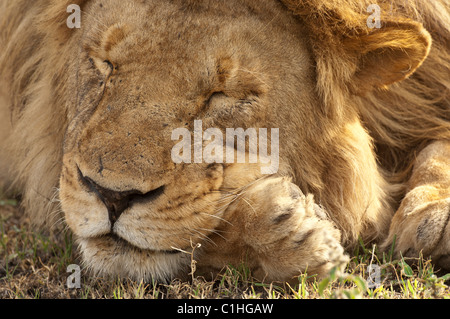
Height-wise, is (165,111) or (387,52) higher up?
(387,52)

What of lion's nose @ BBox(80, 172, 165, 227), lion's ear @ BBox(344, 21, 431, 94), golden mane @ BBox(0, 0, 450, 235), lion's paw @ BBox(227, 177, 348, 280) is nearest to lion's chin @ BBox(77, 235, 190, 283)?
lion's nose @ BBox(80, 172, 165, 227)

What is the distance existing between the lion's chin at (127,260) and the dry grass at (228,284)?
0.04m

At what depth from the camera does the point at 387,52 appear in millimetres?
3115

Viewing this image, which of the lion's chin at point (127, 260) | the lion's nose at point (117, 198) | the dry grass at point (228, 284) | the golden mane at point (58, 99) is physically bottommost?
the dry grass at point (228, 284)

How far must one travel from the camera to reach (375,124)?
357cm

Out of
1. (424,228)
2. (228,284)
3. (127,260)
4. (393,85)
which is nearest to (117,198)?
(127,260)

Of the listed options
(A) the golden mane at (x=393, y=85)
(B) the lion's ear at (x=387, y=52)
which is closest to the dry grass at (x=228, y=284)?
(A) the golden mane at (x=393, y=85)

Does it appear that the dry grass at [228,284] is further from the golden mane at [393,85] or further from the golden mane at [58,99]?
the golden mane at [393,85]

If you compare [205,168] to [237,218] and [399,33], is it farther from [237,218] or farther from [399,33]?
[399,33]

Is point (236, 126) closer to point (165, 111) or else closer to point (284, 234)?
point (165, 111)

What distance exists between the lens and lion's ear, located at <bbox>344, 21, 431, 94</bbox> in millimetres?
3006

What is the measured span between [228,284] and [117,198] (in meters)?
0.64

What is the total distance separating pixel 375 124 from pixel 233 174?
3.42 feet

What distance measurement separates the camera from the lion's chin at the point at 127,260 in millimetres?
2748
